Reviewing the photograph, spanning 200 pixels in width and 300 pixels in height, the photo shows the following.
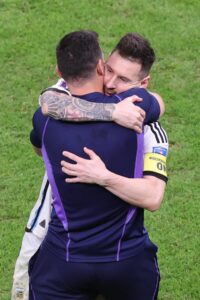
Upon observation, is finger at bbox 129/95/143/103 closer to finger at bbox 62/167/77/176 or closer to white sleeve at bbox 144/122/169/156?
white sleeve at bbox 144/122/169/156

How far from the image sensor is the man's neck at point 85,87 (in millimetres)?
4180

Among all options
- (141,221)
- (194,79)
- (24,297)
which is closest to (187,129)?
(194,79)

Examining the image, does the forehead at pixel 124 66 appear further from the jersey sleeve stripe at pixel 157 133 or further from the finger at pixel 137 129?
the finger at pixel 137 129

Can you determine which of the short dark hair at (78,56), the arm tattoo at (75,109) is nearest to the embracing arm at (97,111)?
the arm tattoo at (75,109)

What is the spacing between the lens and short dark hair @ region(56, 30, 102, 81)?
13.5 feet

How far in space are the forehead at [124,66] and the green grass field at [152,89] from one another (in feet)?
7.90

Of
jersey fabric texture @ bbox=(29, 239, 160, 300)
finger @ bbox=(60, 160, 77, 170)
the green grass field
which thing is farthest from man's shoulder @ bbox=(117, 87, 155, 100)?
the green grass field

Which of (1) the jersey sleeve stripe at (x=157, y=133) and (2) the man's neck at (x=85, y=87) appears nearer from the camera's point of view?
(2) the man's neck at (x=85, y=87)

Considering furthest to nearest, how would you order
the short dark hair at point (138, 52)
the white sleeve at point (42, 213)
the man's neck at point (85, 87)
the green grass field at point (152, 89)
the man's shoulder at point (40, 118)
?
the green grass field at point (152, 89), the white sleeve at point (42, 213), the short dark hair at point (138, 52), the man's shoulder at point (40, 118), the man's neck at point (85, 87)

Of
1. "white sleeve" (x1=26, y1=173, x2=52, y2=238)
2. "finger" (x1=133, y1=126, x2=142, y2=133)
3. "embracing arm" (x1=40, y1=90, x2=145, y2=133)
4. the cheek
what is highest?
"embracing arm" (x1=40, y1=90, x2=145, y2=133)

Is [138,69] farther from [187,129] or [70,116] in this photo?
[187,129]

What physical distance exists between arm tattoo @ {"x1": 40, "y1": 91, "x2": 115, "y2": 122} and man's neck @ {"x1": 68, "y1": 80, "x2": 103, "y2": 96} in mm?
43

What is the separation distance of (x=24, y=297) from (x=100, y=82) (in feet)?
6.12

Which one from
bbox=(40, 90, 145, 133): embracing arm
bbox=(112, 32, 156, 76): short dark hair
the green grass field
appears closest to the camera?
bbox=(40, 90, 145, 133): embracing arm
